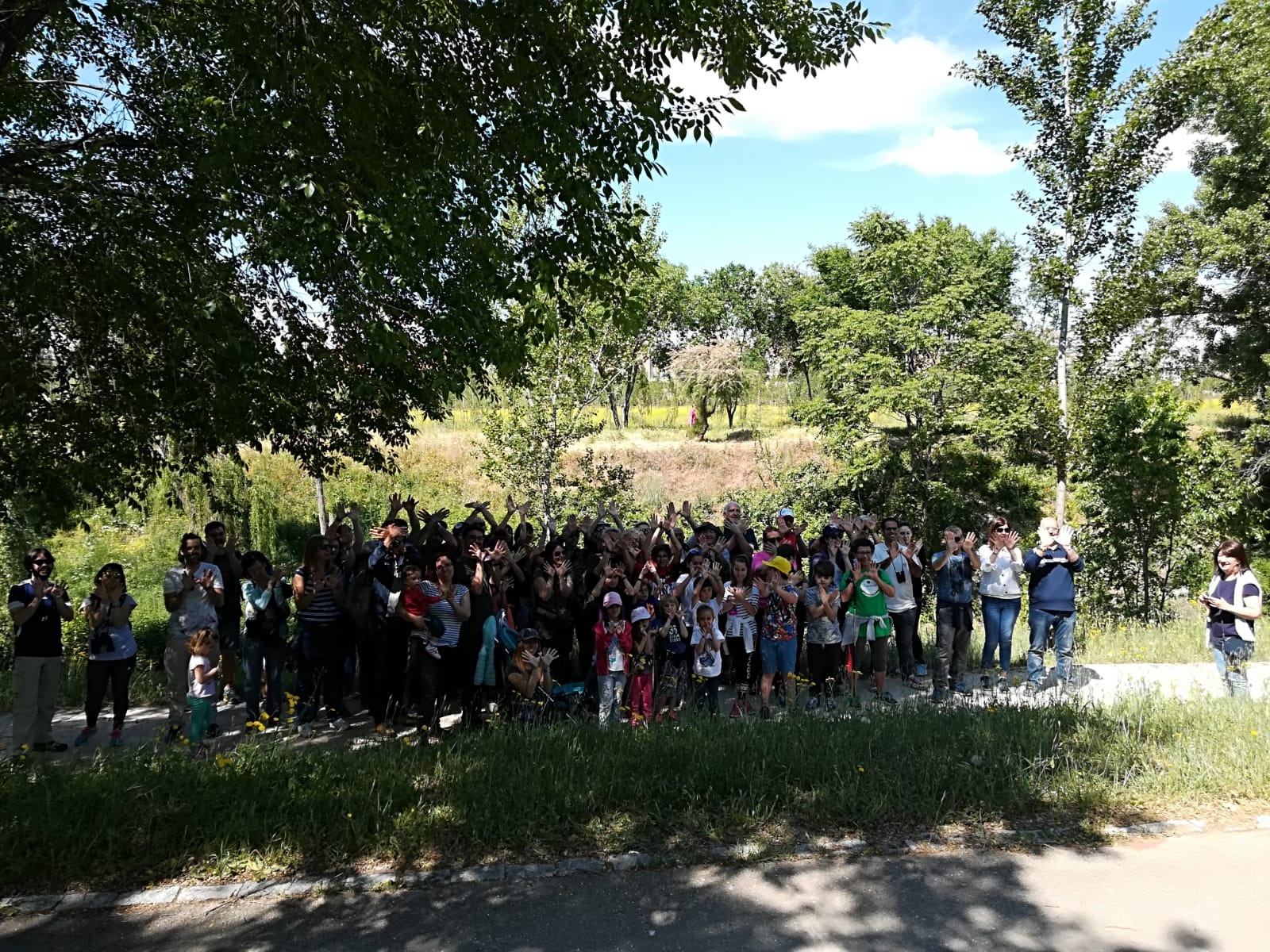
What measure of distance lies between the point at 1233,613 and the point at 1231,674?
0.57 m

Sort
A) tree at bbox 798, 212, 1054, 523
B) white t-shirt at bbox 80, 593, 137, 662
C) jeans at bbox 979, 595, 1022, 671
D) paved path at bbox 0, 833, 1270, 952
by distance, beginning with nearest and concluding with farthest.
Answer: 1. paved path at bbox 0, 833, 1270, 952
2. white t-shirt at bbox 80, 593, 137, 662
3. jeans at bbox 979, 595, 1022, 671
4. tree at bbox 798, 212, 1054, 523

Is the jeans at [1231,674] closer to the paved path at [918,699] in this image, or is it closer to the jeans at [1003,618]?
the paved path at [918,699]

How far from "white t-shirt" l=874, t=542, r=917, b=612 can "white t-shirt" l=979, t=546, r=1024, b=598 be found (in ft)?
2.59

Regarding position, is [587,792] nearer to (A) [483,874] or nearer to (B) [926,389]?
(A) [483,874]

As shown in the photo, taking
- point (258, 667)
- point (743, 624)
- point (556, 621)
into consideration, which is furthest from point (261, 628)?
point (743, 624)

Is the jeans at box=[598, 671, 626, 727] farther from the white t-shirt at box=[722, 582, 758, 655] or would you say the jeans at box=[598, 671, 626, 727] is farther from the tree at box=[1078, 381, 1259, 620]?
the tree at box=[1078, 381, 1259, 620]

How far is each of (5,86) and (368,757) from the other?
6.43 metres

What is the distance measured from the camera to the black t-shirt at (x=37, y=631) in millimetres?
6848

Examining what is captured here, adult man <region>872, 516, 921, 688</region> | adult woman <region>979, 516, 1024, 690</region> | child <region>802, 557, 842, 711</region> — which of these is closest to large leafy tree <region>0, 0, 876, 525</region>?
child <region>802, 557, 842, 711</region>

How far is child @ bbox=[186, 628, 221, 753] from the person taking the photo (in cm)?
661

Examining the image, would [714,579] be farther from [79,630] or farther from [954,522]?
[954,522]

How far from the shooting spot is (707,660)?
7355 millimetres

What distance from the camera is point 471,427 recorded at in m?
35.3

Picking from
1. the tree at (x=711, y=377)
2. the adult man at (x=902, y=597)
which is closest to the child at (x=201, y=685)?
the adult man at (x=902, y=597)
